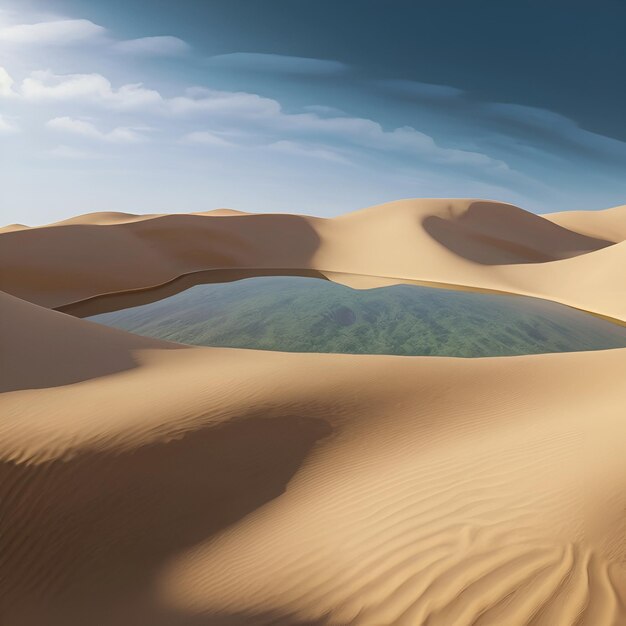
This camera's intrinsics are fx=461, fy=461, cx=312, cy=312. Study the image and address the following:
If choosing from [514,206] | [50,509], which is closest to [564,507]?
[50,509]

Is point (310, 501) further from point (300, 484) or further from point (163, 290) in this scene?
point (163, 290)

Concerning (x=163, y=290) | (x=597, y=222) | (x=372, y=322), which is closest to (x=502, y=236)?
(x=597, y=222)

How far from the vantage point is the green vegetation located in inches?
556

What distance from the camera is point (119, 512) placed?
4.05 m

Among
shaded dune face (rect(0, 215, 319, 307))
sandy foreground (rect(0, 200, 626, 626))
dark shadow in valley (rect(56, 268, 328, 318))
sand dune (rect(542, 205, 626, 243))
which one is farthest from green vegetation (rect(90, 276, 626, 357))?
sand dune (rect(542, 205, 626, 243))

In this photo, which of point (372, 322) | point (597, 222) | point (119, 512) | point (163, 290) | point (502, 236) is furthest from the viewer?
point (597, 222)

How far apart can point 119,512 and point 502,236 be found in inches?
1528

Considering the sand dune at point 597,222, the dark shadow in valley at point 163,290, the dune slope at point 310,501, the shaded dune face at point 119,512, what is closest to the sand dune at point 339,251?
the dark shadow in valley at point 163,290

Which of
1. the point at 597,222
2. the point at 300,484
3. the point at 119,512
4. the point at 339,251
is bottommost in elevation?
the point at 119,512

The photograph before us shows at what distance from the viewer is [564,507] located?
3.31 m

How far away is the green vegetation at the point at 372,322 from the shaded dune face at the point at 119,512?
8.54 m

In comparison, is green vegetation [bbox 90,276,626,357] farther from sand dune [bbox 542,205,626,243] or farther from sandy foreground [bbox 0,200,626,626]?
sand dune [bbox 542,205,626,243]

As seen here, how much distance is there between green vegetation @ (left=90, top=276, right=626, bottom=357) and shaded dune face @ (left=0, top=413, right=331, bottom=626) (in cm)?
854

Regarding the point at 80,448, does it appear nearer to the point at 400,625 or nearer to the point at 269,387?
the point at 269,387
